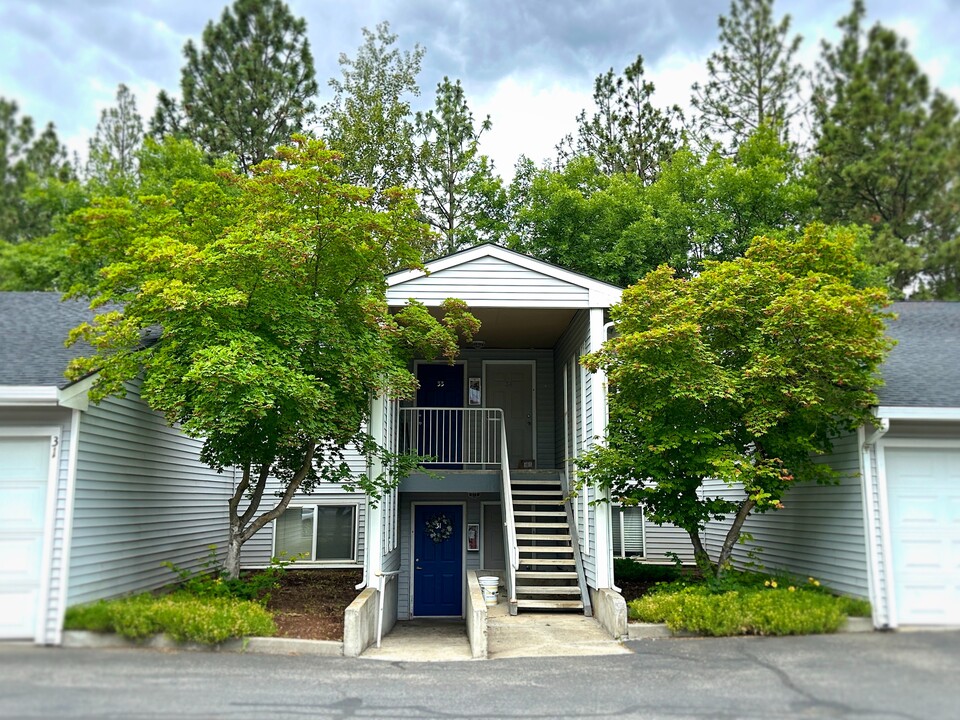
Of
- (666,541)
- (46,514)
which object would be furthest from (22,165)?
(666,541)

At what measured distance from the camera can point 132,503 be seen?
Result: 9.29 meters

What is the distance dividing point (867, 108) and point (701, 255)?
7.61 meters

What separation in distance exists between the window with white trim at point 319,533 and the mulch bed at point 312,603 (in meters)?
0.96

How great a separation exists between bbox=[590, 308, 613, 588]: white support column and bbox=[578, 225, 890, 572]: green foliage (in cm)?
41

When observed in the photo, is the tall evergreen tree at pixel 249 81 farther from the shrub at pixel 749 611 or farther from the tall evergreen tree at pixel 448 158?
the shrub at pixel 749 611

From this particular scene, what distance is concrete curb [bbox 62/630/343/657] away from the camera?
288 inches

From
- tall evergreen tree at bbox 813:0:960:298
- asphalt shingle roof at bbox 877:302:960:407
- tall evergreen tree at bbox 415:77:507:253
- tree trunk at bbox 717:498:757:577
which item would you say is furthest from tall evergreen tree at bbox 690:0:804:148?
tree trunk at bbox 717:498:757:577

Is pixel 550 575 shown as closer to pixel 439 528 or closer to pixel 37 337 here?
pixel 439 528

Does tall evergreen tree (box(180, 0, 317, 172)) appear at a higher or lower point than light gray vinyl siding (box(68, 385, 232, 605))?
higher

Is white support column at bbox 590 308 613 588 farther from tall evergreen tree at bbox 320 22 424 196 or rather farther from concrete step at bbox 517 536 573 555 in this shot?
tall evergreen tree at bbox 320 22 424 196

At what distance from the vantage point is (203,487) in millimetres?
12625

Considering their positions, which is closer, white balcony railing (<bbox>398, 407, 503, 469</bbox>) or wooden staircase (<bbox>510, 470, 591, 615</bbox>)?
wooden staircase (<bbox>510, 470, 591, 615</bbox>)

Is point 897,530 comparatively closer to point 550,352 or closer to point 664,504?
point 664,504

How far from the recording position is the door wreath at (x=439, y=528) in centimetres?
1463
